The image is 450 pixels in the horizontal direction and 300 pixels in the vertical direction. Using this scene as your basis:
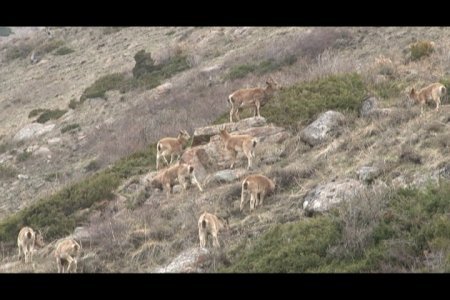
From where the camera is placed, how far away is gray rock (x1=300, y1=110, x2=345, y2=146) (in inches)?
612

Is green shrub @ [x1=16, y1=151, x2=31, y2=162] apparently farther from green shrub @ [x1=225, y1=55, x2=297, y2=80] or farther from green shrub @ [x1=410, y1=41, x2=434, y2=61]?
green shrub @ [x1=410, y1=41, x2=434, y2=61]

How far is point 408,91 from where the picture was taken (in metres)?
17.1

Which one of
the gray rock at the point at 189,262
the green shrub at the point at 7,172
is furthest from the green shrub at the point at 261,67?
the gray rock at the point at 189,262

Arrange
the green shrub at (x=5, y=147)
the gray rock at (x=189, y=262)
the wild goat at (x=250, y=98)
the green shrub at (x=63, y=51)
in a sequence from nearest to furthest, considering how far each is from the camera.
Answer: the gray rock at (x=189, y=262) → the wild goat at (x=250, y=98) → the green shrub at (x=5, y=147) → the green shrub at (x=63, y=51)

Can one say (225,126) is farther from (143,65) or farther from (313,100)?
(143,65)

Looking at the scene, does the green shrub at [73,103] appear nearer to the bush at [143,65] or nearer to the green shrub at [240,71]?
the bush at [143,65]

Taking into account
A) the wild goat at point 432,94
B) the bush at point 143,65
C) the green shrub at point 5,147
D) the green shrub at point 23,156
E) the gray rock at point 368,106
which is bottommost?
the green shrub at point 5,147

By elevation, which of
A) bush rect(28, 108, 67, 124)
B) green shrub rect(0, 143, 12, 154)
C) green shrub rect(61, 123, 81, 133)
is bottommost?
green shrub rect(0, 143, 12, 154)

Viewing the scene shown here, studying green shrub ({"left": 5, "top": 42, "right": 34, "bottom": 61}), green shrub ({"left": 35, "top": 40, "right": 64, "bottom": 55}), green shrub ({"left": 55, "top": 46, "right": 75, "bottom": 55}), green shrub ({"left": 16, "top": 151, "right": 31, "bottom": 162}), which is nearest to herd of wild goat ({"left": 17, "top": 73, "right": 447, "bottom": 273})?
green shrub ({"left": 16, "top": 151, "right": 31, "bottom": 162})

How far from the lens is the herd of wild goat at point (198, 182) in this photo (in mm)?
12039

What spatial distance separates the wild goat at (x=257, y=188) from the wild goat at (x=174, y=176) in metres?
2.26

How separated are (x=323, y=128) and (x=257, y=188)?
3.65 m

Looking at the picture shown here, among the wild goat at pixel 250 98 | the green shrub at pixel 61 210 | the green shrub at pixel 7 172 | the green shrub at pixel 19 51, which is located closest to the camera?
the green shrub at pixel 61 210

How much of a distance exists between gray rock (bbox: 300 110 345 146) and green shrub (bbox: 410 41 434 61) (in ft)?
17.8
